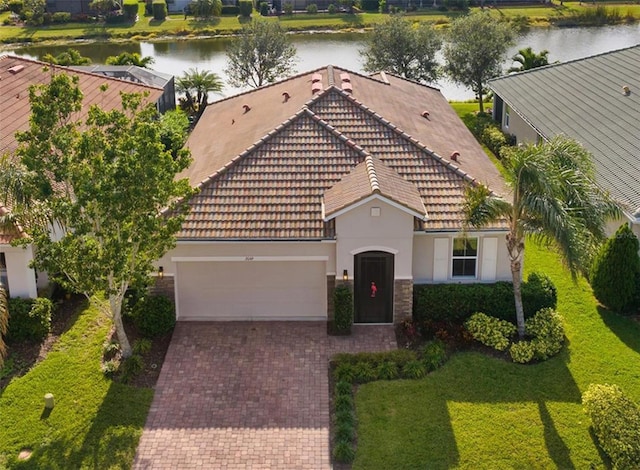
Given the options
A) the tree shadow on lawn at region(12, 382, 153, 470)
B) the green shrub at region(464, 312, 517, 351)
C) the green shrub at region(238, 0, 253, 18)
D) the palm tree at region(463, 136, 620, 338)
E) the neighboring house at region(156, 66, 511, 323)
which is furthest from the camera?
the green shrub at region(238, 0, 253, 18)

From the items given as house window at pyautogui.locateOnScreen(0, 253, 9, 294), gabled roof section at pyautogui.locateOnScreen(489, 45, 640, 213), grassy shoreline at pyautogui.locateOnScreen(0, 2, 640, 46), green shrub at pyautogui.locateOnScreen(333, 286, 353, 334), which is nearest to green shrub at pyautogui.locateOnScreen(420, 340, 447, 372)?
green shrub at pyautogui.locateOnScreen(333, 286, 353, 334)

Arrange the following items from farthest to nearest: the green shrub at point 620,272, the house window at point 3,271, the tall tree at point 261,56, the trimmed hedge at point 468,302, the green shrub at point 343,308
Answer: the tall tree at point 261,56 < the green shrub at point 620,272 < the house window at point 3,271 < the trimmed hedge at point 468,302 < the green shrub at point 343,308

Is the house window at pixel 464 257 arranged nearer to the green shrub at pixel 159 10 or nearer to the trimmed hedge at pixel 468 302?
the trimmed hedge at pixel 468 302

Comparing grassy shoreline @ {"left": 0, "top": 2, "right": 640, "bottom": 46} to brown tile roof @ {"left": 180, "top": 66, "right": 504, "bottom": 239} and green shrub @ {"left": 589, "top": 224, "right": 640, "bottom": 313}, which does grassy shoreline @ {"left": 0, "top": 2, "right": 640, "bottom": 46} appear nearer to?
brown tile roof @ {"left": 180, "top": 66, "right": 504, "bottom": 239}

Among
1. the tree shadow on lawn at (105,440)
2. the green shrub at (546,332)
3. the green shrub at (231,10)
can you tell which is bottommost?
the tree shadow on lawn at (105,440)

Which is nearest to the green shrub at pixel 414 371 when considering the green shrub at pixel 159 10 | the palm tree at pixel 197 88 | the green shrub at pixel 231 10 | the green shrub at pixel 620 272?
the green shrub at pixel 620 272
